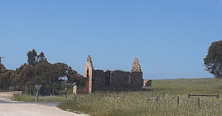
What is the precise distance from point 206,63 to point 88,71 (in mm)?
27309

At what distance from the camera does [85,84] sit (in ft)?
174

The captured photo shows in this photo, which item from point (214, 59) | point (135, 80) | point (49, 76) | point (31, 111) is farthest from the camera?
point (214, 59)

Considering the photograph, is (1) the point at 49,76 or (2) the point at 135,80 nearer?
(1) the point at 49,76

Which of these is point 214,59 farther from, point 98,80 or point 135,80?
point 98,80

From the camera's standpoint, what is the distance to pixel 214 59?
6744cm

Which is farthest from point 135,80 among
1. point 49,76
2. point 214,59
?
point 214,59

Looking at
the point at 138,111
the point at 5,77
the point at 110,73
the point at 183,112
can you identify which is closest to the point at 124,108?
the point at 138,111

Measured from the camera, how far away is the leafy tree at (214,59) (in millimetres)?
66250

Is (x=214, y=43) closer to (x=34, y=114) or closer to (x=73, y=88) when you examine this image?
(x=73, y=88)

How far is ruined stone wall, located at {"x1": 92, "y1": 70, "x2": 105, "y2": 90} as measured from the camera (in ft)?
169

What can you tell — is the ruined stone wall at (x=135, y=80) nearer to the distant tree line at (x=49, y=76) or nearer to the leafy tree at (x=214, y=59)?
the distant tree line at (x=49, y=76)

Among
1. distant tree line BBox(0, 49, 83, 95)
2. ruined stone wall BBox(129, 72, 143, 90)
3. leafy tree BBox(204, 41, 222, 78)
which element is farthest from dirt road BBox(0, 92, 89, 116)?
leafy tree BBox(204, 41, 222, 78)

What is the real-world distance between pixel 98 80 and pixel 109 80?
2043mm

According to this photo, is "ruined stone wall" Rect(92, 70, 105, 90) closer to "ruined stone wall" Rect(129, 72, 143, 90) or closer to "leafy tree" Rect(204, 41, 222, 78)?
"ruined stone wall" Rect(129, 72, 143, 90)
